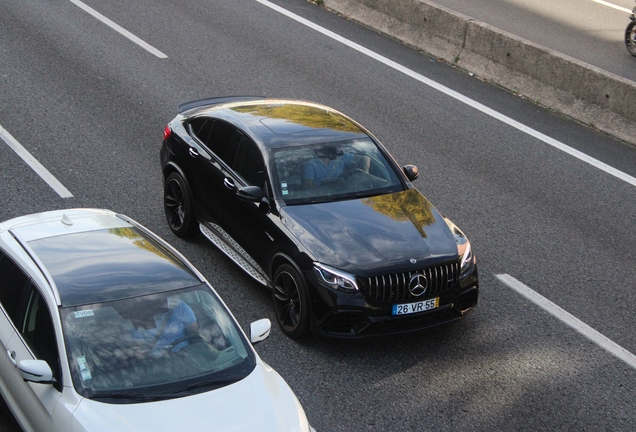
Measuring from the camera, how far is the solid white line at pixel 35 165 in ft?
33.4

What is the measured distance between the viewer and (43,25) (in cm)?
1589

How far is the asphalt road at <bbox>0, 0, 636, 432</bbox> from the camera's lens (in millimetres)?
7203

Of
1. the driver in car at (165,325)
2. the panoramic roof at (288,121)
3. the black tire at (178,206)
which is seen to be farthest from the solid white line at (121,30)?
the driver in car at (165,325)

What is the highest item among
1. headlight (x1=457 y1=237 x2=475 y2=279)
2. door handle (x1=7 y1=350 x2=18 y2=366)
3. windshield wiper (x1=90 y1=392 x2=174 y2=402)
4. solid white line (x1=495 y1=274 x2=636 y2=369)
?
windshield wiper (x1=90 y1=392 x2=174 y2=402)

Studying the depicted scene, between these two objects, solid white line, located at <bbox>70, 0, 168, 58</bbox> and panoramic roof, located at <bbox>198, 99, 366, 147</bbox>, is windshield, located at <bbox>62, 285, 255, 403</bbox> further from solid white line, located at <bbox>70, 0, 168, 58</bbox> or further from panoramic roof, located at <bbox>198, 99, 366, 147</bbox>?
solid white line, located at <bbox>70, 0, 168, 58</bbox>

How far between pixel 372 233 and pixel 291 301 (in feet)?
3.14

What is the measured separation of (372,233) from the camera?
7.75 meters

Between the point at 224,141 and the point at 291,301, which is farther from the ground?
the point at 224,141

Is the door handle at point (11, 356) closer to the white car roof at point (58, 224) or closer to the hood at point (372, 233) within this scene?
the white car roof at point (58, 224)

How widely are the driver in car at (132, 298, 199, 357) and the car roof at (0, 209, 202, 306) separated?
17 cm

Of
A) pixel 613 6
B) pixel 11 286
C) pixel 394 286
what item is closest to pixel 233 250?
pixel 394 286

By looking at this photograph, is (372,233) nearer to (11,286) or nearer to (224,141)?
(224,141)

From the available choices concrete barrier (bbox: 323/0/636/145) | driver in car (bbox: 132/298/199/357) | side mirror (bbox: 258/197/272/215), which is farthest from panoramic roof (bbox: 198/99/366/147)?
concrete barrier (bbox: 323/0/636/145)

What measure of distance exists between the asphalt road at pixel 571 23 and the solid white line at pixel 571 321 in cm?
750
